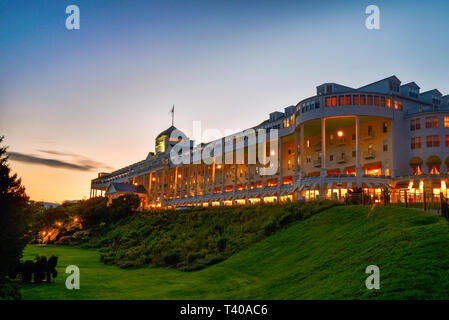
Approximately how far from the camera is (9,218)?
1466cm

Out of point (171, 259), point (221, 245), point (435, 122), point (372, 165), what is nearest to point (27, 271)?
point (171, 259)

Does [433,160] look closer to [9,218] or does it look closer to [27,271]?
[27,271]

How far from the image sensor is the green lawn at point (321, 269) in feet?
38.8

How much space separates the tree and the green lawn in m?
5.35

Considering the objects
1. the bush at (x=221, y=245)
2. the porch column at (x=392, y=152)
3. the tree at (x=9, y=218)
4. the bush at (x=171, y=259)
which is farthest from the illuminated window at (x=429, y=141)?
the tree at (x=9, y=218)

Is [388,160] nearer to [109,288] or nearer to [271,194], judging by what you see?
[271,194]

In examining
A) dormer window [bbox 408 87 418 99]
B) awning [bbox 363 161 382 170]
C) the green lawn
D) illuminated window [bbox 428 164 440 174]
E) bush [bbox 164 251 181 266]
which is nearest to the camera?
the green lawn

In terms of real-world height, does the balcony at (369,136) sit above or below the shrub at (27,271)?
above

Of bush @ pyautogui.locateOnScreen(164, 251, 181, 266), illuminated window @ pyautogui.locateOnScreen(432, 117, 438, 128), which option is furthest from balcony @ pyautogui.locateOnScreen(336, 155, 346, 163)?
bush @ pyautogui.locateOnScreen(164, 251, 181, 266)

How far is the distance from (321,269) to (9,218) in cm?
1348

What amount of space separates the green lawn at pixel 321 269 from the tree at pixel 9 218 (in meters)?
5.35

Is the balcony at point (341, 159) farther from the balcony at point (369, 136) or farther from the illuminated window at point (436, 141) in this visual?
the illuminated window at point (436, 141)

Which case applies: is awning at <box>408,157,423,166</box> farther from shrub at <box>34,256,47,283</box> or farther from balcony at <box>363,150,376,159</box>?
shrub at <box>34,256,47,283</box>

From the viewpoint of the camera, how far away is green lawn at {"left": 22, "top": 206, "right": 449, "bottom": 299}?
1182 cm
